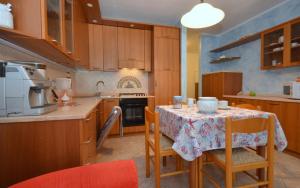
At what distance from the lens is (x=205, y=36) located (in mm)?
4543

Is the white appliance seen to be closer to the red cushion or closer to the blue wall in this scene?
the red cushion

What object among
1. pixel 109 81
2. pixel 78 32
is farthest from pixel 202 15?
pixel 109 81

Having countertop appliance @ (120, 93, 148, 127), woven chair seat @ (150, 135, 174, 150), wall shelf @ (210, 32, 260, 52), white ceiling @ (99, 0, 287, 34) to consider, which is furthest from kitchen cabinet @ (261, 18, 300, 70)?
countertop appliance @ (120, 93, 148, 127)

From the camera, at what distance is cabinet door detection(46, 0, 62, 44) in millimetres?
1304

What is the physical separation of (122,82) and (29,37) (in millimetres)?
2824

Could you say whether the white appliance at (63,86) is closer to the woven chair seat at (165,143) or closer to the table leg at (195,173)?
the woven chair seat at (165,143)

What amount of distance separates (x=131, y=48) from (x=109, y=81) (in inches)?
38.7

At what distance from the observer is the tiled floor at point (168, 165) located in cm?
171

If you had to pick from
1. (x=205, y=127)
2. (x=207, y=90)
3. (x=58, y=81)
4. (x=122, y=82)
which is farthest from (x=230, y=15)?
(x=58, y=81)

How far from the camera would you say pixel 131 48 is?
12.3 feet

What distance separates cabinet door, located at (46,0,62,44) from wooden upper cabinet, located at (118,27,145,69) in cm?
214

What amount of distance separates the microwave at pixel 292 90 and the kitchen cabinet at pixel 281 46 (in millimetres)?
343

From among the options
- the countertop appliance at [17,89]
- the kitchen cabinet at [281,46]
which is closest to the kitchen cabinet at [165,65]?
the kitchen cabinet at [281,46]

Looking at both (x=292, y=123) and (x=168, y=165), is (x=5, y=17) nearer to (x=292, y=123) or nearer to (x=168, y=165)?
(x=168, y=165)
